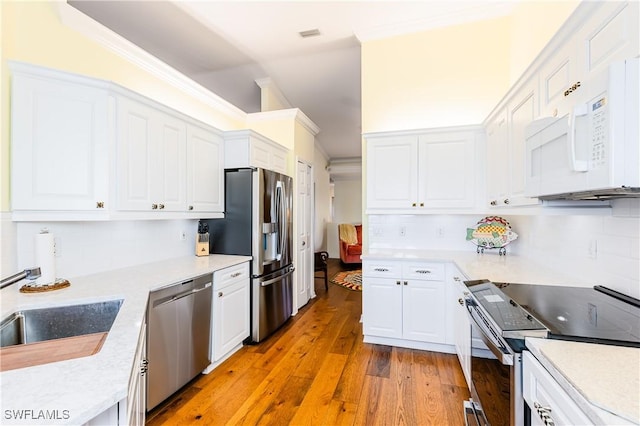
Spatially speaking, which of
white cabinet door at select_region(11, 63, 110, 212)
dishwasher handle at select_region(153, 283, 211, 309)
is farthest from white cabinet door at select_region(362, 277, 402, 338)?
white cabinet door at select_region(11, 63, 110, 212)

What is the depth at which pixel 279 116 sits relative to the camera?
400 cm

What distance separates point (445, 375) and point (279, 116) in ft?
11.6

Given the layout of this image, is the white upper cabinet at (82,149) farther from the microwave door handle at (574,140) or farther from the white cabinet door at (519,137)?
the white cabinet door at (519,137)

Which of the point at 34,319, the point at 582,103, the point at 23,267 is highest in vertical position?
the point at 582,103

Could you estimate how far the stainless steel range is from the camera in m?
1.09

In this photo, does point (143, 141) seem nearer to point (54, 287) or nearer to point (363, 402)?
point (54, 287)

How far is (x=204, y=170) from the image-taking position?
2.81 meters

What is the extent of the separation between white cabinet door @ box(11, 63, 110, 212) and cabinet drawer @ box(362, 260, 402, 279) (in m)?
2.24

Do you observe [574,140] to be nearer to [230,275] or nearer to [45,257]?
[230,275]

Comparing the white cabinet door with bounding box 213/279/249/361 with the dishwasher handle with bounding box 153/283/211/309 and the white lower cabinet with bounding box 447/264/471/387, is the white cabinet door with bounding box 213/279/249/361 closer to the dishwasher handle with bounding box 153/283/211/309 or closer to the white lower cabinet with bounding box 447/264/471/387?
the dishwasher handle with bounding box 153/283/211/309

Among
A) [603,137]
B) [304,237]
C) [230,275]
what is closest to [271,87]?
[304,237]

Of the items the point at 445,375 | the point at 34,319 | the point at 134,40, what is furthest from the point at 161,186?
the point at 445,375

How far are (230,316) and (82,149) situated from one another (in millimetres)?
1718

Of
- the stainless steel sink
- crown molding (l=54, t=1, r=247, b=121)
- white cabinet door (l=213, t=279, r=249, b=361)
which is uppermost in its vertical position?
crown molding (l=54, t=1, r=247, b=121)
